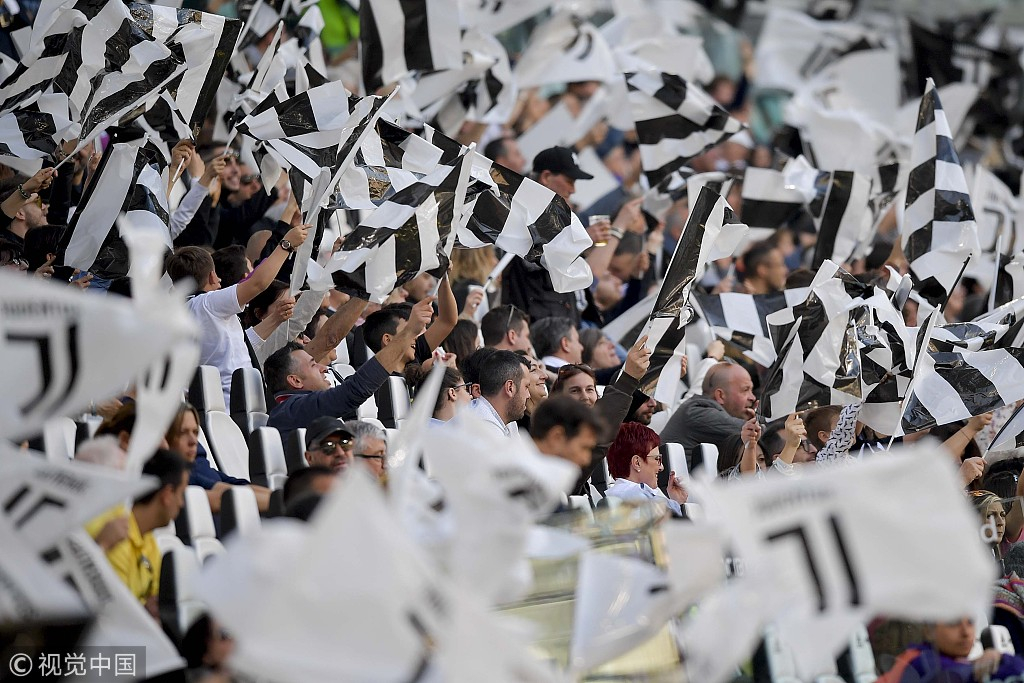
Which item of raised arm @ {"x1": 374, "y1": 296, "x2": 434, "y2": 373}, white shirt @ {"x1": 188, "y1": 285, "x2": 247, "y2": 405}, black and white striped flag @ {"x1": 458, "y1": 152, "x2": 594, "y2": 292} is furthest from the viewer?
black and white striped flag @ {"x1": 458, "y1": 152, "x2": 594, "y2": 292}

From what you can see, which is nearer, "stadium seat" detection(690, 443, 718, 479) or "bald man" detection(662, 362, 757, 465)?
"stadium seat" detection(690, 443, 718, 479)

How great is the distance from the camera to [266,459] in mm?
6043

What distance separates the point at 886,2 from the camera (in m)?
22.5

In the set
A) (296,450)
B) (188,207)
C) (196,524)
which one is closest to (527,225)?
(296,450)

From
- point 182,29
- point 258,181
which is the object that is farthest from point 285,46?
point 182,29

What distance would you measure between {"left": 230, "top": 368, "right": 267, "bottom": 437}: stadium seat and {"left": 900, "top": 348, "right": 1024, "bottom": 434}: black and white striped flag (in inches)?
117

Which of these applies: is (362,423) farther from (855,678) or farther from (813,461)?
(813,461)

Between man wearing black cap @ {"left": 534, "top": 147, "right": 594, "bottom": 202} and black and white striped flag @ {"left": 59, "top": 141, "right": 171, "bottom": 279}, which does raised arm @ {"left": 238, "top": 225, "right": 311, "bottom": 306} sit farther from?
man wearing black cap @ {"left": 534, "top": 147, "right": 594, "bottom": 202}

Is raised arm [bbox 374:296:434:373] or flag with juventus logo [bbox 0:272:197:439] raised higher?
flag with juventus logo [bbox 0:272:197:439]

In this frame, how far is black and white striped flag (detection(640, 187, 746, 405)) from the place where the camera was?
706 centimetres

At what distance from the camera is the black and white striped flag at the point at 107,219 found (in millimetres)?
7035

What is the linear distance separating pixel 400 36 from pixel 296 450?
3871 mm

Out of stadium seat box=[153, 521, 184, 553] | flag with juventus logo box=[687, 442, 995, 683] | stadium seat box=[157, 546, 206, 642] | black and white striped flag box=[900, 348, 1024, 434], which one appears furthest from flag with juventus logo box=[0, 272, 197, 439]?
black and white striped flag box=[900, 348, 1024, 434]

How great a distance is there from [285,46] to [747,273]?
345cm
